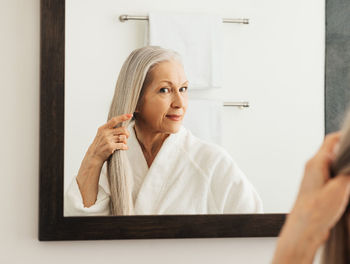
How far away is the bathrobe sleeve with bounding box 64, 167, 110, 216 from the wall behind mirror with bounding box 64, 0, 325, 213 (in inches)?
1.2

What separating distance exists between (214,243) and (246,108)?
18.0 inches

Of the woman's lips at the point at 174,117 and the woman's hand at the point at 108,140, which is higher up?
the woman's lips at the point at 174,117

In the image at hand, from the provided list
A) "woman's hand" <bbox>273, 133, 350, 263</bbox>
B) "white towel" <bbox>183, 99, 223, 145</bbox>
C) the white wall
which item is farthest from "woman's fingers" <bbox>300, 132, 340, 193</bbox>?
the white wall

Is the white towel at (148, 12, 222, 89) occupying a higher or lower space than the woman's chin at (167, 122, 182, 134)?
higher

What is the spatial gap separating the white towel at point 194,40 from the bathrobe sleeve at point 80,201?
43 centimetres

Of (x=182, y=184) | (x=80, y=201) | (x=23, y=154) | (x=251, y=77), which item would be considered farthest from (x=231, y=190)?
(x=23, y=154)

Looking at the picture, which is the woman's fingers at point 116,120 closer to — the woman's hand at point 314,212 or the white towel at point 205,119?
the white towel at point 205,119

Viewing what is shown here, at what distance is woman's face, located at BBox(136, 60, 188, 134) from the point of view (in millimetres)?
1643

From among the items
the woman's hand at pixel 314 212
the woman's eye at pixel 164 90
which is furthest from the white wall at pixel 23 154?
A: the woman's hand at pixel 314 212

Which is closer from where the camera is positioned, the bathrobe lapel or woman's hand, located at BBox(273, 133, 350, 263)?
woman's hand, located at BBox(273, 133, 350, 263)

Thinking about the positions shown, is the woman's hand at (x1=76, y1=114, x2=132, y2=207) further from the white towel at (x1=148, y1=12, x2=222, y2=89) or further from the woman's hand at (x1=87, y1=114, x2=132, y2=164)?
the white towel at (x1=148, y1=12, x2=222, y2=89)

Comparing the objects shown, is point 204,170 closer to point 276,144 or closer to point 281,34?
point 276,144

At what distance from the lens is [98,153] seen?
162cm

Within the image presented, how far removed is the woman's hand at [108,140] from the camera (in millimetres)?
1622
